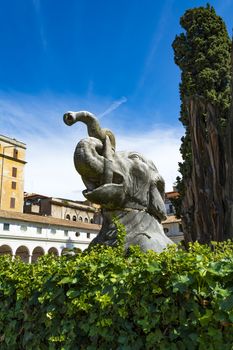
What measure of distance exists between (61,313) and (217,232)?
21.1ft

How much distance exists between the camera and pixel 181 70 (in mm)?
24125

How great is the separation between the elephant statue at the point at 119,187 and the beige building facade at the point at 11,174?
2276 inches

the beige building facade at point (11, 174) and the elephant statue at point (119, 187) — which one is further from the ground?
the beige building facade at point (11, 174)

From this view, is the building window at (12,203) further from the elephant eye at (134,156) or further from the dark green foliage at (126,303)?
the dark green foliage at (126,303)

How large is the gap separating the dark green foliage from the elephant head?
174 centimetres

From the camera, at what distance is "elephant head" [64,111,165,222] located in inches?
193

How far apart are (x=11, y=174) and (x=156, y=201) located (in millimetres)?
61330

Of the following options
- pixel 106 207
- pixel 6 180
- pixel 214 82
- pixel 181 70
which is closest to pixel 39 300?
pixel 106 207

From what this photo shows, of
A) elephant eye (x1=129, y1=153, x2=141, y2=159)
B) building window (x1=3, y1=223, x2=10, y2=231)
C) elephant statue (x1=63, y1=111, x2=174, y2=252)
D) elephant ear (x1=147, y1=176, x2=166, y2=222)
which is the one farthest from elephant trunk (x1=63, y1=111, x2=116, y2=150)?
building window (x1=3, y1=223, x2=10, y2=231)

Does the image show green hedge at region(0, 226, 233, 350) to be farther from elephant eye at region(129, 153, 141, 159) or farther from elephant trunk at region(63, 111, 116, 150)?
elephant trunk at region(63, 111, 116, 150)

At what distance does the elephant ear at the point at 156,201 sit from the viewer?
523cm

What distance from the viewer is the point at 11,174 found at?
2483 inches

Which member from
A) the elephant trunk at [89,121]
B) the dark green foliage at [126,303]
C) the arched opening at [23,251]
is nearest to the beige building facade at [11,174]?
the arched opening at [23,251]

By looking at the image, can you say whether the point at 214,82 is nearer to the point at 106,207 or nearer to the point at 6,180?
the point at 106,207
